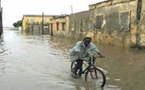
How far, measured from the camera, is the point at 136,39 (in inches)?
840

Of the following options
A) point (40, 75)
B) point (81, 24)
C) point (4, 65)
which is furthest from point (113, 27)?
point (40, 75)

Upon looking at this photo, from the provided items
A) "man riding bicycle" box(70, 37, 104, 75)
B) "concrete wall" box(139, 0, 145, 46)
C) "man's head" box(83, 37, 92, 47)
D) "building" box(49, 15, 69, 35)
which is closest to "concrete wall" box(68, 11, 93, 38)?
"building" box(49, 15, 69, 35)

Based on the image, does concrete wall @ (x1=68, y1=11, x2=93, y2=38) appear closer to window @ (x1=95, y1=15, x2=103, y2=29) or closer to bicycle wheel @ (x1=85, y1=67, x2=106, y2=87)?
window @ (x1=95, y1=15, x2=103, y2=29)

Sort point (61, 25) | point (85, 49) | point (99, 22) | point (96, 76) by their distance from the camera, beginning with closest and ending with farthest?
point (96, 76) < point (85, 49) < point (99, 22) < point (61, 25)

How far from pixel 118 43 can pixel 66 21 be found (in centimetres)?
1843

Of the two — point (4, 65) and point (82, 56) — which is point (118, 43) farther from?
point (82, 56)

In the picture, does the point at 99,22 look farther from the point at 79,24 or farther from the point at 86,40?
the point at 86,40

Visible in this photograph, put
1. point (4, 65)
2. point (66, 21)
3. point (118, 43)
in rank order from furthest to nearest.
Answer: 1. point (66, 21)
2. point (118, 43)
3. point (4, 65)

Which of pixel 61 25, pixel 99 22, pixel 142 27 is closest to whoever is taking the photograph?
pixel 142 27

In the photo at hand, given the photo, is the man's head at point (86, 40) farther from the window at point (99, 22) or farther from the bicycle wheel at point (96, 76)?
the window at point (99, 22)

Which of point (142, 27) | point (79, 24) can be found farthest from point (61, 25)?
point (142, 27)

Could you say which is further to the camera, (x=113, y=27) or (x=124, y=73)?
(x=113, y=27)

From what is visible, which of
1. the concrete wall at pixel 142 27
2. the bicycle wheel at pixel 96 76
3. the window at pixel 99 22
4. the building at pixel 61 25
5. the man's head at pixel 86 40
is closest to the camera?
the bicycle wheel at pixel 96 76

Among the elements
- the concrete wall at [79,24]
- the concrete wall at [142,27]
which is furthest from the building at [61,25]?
the concrete wall at [142,27]
